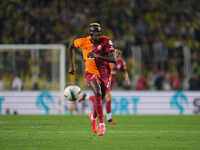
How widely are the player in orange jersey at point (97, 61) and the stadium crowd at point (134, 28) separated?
960 centimetres

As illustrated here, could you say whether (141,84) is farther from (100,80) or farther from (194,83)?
(100,80)

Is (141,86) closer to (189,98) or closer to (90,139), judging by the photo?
(189,98)

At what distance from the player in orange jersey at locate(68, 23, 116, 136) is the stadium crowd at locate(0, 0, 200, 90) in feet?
31.5

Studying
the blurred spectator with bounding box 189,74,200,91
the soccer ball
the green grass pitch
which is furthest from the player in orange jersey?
the blurred spectator with bounding box 189,74,200,91

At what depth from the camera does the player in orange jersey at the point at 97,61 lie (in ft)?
29.1

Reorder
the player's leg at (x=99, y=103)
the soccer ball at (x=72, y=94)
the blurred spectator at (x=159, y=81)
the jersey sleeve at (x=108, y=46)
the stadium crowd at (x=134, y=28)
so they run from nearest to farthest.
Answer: the player's leg at (x=99, y=103) < the jersey sleeve at (x=108, y=46) < the soccer ball at (x=72, y=94) < the blurred spectator at (x=159, y=81) < the stadium crowd at (x=134, y=28)

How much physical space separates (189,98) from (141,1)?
5.74 metres

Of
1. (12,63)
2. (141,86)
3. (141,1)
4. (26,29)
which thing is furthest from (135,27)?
(12,63)

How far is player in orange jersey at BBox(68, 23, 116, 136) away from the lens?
888cm

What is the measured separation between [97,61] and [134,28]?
1174cm

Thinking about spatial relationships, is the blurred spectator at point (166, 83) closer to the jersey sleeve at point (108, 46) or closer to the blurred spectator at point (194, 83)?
the blurred spectator at point (194, 83)

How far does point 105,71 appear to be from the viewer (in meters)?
9.50

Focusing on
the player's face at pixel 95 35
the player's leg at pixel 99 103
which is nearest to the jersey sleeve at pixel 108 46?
the player's face at pixel 95 35

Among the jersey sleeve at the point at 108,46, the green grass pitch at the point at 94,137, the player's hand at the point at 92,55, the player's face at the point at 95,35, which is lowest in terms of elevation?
the green grass pitch at the point at 94,137
